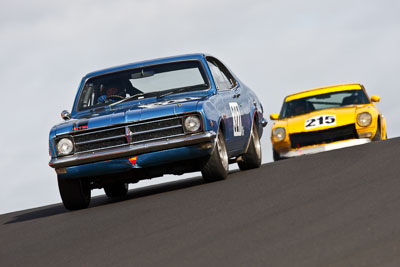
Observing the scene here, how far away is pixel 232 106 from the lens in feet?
34.2

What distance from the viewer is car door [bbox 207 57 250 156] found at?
10039 mm

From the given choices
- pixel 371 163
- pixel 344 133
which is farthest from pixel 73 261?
pixel 344 133

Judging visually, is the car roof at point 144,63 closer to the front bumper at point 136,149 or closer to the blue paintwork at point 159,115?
the blue paintwork at point 159,115

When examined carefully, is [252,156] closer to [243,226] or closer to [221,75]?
[221,75]

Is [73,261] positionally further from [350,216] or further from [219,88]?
[219,88]

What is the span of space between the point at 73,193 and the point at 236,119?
7.33 ft

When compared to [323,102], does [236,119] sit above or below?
above

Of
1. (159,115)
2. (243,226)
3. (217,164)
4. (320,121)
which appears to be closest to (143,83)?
(159,115)

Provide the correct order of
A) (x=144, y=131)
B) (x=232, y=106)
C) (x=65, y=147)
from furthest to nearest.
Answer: (x=232, y=106), (x=65, y=147), (x=144, y=131)

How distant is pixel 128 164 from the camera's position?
900 cm

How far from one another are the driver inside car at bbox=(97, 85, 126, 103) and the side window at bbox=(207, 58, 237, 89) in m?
1.15

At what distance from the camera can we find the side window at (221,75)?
35.2 feet

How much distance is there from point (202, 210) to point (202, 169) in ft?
7.57

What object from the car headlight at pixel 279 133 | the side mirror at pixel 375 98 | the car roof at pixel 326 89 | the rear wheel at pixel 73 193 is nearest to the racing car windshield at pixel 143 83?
the rear wheel at pixel 73 193
